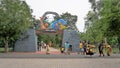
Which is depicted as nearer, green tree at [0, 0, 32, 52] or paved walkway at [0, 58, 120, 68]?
paved walkway at [0, 58, 120, 68]

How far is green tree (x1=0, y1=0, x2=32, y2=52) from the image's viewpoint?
51.1m

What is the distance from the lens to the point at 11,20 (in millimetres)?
51594

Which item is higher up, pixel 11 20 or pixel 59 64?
pixel 11 20

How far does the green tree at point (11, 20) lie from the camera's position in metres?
51.1

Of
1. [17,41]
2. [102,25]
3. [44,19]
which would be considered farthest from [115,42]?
[102,25]

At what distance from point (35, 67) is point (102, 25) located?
32.7 feet

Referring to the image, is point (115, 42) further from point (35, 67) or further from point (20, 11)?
point (35, 67)

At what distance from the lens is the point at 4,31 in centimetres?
5116

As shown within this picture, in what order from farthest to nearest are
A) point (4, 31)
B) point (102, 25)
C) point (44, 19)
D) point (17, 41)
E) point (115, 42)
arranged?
point (115, 42) → point (44, 19) → point (17, 41) → point (4, 31) → point (102, 25)

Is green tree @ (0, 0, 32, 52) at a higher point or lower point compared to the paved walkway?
higher

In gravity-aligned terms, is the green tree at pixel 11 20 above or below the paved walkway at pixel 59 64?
above

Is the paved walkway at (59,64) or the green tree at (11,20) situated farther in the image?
the green tree at (11,20)

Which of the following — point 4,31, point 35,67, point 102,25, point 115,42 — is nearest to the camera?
point 35,67

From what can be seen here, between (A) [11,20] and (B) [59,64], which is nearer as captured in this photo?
(B) [59,64]
